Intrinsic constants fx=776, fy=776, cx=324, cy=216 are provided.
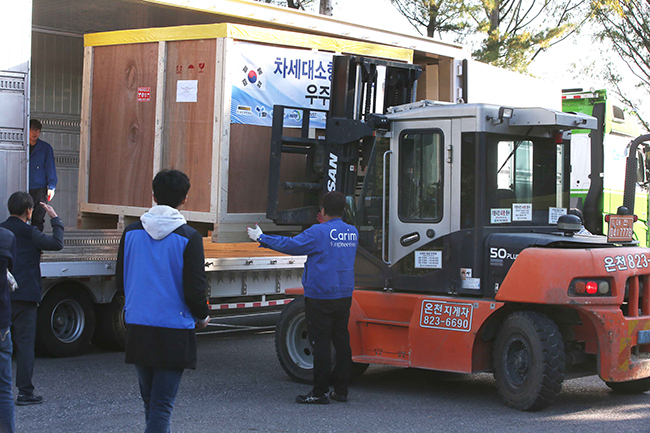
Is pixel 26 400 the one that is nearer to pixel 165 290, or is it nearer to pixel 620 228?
pixel 165 290

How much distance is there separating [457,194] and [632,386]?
2.41 m

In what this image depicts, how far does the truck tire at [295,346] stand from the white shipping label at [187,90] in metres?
2.49

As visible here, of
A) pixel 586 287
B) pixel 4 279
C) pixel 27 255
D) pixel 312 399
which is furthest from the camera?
pixel 312 399

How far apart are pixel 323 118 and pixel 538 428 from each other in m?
4.17

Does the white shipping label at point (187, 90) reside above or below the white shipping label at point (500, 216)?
above

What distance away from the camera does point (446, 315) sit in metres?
6.46

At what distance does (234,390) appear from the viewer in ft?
22.7

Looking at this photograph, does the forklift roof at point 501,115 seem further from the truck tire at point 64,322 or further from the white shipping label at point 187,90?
the truck tire at point 64,322

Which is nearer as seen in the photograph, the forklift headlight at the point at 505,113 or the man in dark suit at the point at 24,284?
the man in dark suit at the point at 24,284

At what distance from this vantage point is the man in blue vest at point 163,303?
405 centimetres

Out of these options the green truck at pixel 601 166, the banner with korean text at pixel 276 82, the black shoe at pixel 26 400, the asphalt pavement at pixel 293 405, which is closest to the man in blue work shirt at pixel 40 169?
the asphalt pavement at pixel 293 405

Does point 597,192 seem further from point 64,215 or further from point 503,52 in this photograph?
point 503,52

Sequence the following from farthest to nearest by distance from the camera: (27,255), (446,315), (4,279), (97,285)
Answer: (97,285) → (446,315) → (27,255) → (4,279)

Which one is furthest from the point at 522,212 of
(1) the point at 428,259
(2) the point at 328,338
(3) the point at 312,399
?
(3) the point at 312,399
